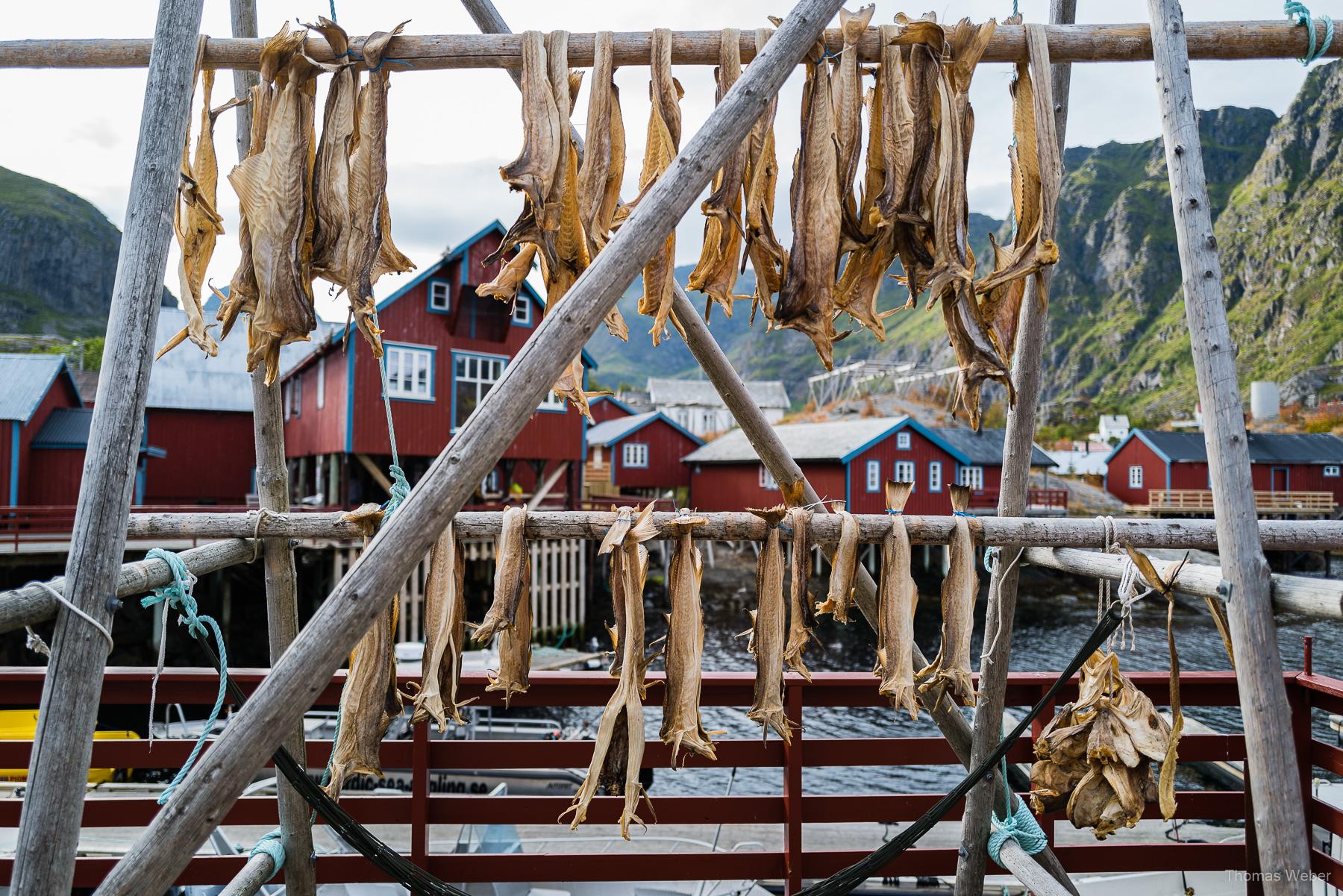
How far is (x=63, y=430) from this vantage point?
22438 mm

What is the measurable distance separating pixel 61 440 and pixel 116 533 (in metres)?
26.5

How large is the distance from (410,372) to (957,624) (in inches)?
736

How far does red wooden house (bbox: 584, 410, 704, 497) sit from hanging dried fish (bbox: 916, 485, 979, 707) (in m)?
32.5

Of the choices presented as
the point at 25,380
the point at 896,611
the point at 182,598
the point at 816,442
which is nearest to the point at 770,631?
the point at 896,611

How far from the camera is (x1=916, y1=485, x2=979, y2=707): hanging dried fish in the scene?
7.36 ft

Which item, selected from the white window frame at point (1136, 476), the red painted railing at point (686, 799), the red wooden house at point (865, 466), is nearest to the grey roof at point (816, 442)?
the red wooden house at point (865, 466)

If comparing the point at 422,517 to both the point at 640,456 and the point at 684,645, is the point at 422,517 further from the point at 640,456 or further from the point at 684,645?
the point at 640,456

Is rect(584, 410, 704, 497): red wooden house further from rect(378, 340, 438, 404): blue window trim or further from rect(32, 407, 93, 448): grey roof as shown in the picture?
rect(32, 407, 93, 448): grey roof

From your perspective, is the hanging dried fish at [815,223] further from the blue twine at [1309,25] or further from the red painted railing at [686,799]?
the red painted railing at [686,799]

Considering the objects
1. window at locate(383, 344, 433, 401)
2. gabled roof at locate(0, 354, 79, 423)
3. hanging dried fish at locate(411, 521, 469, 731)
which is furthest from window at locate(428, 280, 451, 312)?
hanging dried fish at locate(411, 521, 469, 731)

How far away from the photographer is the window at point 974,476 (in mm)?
A: 30812

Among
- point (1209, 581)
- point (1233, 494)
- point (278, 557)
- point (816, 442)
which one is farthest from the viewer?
point (816, 442)

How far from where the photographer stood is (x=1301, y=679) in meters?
3.19

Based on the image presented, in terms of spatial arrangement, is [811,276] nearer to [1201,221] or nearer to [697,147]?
[697,147]
